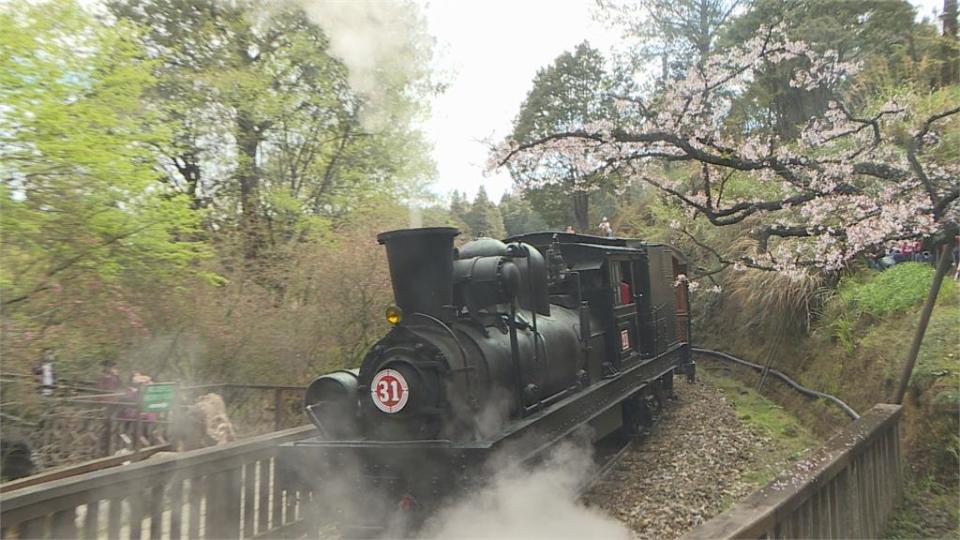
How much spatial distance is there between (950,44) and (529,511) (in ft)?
36.2

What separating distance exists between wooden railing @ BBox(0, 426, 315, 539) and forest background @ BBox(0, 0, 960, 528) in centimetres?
261

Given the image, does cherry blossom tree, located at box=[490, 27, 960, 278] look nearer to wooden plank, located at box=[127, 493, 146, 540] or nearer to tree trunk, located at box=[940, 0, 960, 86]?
tree trunk, located at box=[940, 0, 960, 86]

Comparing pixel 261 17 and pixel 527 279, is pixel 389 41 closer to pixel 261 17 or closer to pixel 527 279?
pixel 527 279

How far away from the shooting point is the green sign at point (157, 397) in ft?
22.9

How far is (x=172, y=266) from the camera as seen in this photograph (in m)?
7.76

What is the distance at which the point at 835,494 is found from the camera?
357 centimetres

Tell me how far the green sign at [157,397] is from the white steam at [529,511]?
13.5ft

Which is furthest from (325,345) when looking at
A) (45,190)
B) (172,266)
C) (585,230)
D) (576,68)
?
(576,68)

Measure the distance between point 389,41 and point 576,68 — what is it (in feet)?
66.4

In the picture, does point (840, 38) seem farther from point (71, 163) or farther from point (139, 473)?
point (139, 473)

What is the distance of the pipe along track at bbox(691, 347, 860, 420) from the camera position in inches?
331

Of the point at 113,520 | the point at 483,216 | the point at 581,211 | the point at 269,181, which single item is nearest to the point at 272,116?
the point at 269,181

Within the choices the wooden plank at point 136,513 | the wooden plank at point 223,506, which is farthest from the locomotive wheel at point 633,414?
the wooden plank at point 136,513

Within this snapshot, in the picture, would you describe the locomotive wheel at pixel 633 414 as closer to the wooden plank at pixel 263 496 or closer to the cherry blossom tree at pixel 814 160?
the cherry blossom tree at pixel 814 160
